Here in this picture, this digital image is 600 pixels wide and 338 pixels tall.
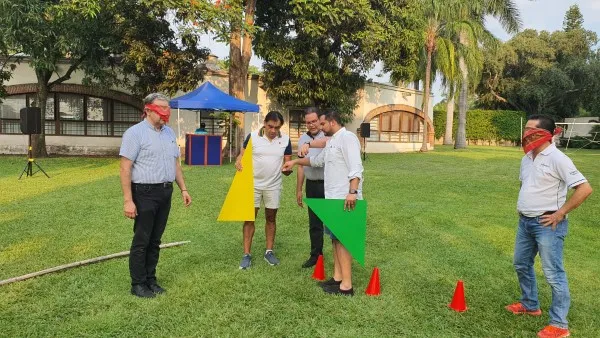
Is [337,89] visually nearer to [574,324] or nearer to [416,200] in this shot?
[416,200]

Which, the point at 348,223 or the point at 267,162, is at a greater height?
the point at 267,162

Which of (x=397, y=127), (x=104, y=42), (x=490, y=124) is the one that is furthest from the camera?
(x=490, y=124)


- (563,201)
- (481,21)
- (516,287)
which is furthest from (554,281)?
(481,21)

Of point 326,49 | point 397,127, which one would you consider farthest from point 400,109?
point 326,49

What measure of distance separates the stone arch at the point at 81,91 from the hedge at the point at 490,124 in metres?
27.4

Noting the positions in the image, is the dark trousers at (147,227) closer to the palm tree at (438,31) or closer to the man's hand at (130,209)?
the man's hand at (130,209)

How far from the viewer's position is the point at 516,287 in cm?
429

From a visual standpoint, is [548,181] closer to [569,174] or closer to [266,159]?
[569,174]

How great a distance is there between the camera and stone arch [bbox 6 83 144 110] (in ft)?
62.0

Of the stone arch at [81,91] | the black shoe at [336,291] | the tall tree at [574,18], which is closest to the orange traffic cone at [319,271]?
the black shoe at [336,291]

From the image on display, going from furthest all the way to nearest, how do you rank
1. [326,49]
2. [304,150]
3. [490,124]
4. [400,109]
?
[490,124] → [400,109] → [326,49] → [304,150]

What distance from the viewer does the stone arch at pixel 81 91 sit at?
62.0 ft

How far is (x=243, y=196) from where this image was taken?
180 inches

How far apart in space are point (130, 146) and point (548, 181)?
316cm
